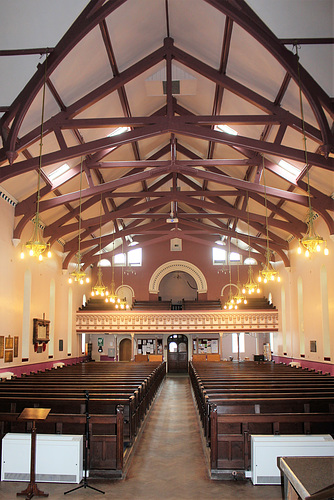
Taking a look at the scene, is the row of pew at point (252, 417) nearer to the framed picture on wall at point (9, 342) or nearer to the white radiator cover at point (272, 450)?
the white radiator cover at point (272, 450)

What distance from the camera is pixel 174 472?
306 inches

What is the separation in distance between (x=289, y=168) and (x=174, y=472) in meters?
11.3

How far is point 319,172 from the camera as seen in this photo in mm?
14586

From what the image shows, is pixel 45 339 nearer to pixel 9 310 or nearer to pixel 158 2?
pixel 9 310

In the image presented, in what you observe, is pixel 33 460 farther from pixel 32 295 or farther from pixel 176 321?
pixel 176 321

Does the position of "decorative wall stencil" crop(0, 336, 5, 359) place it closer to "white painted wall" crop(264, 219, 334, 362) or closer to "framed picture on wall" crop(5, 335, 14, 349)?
"framed picture on wall" crop(5, 335, 14, 349)

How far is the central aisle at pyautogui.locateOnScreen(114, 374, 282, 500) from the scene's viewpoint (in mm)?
6695

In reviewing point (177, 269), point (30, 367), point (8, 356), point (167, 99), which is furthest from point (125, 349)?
point (167, 99)

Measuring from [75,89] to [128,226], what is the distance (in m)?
16.5

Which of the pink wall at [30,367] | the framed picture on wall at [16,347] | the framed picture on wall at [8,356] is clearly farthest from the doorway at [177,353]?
the framed picture on wall at [8,356]

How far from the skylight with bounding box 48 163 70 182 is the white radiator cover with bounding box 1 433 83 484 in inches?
417

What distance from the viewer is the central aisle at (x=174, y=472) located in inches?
264

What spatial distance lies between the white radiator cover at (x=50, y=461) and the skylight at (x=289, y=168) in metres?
11.7

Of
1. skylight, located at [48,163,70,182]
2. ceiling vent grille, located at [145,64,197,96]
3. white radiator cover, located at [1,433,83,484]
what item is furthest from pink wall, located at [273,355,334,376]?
skylight, located at [48,163,70,182]
